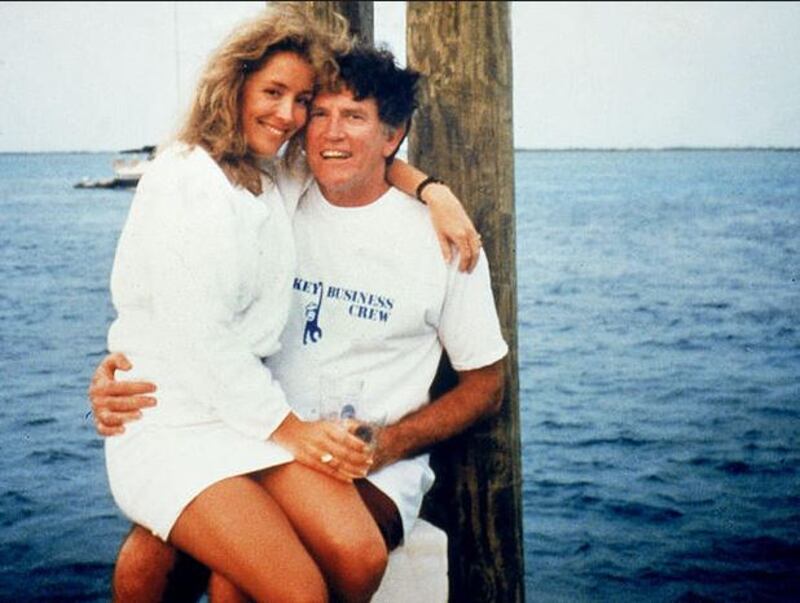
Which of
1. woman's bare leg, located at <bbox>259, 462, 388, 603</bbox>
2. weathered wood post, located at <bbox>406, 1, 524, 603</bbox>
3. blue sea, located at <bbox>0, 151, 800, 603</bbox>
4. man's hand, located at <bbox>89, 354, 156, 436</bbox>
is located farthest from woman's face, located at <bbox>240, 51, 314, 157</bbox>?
blue sea, located at <bbox>0, 151, 800, 603</bbox>

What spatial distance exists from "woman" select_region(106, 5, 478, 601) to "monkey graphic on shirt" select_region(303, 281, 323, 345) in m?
0.29

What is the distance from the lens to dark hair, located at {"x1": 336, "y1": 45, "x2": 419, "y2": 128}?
Answer: 348 centimetres

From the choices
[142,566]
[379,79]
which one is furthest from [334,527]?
[379,79]

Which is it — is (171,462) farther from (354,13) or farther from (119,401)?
(354,13)

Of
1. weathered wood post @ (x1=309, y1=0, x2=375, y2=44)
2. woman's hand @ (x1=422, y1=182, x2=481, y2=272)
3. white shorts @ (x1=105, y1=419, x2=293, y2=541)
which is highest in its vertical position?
weathered wood post @ (x1=309, y1=0, x2=375, y2=44)

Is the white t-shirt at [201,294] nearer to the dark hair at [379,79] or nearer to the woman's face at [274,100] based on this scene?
the woman's face at [274,100]

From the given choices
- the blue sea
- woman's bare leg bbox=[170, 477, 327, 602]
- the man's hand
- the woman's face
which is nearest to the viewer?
woman's bare leg bbox=[170, 477, 327, 602]

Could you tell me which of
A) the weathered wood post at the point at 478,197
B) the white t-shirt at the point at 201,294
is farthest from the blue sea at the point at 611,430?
the white t-shirt at the point at 201,294

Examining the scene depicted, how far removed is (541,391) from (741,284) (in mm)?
10337

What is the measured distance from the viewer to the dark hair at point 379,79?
348cm

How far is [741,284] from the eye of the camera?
78.3 feet

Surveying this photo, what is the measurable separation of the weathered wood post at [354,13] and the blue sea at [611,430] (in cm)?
498

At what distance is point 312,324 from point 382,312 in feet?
0.82

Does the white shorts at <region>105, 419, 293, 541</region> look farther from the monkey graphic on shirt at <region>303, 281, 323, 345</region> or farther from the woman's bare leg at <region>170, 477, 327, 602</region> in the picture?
the monkey graphic on shirt at <region>303, 281, 323, 345</region>
